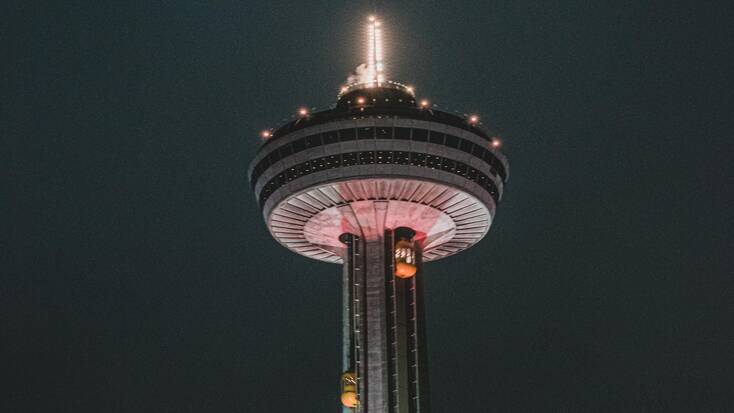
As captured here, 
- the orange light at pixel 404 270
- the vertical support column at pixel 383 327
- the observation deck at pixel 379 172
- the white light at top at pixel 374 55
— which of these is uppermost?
the white light at top at pixel 374 55

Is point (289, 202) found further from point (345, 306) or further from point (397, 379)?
point (397, 379)

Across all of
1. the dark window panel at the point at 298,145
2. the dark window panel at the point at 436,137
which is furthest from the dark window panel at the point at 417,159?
the dark window panel at the point at 298,145

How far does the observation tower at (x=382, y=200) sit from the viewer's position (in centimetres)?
8706

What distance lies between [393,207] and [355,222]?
4.37 m

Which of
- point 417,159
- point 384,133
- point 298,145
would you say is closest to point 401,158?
point 417,159

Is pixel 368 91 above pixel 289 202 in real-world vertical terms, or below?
above

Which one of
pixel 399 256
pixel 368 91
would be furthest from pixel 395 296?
pixel 368 91

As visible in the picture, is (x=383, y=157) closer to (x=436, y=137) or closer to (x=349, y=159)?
(x=349, y=159)

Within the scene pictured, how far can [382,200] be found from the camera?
89.9 meters

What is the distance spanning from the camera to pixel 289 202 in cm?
9094

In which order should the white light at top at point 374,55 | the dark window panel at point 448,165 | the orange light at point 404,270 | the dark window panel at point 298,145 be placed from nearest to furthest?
the dark window panel at point 448,165 < the dark window panel at point 298,145 < the orange light at point 404,270 < the white light at top at point 374,55

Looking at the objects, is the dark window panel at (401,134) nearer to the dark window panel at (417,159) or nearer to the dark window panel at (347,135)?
the dark window panel at (417,159)

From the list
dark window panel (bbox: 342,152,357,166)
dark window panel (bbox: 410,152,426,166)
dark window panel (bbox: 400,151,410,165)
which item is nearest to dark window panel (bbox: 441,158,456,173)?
dark window panel (bbox: 410,152,426,166)

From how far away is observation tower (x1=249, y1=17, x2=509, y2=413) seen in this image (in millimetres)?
87062
